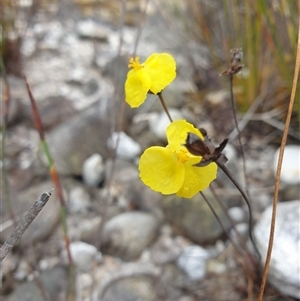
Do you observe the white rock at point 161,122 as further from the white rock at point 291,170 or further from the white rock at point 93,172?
the white rock at point 291,170

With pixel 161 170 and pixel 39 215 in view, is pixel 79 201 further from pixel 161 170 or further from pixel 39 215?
pixel 161 170

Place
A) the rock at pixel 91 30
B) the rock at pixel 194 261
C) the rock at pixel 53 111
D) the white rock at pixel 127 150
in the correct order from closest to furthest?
the rock at pixel 194 261 → the white rock at pixel 127 150 → the rock at pixel 53 111 → the rock at pixel 91 30

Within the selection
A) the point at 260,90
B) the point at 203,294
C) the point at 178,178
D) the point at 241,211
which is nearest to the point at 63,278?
the point at 203,294

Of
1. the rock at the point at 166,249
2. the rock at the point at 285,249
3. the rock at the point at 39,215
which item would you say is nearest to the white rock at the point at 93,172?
the rock at the point at 39,215

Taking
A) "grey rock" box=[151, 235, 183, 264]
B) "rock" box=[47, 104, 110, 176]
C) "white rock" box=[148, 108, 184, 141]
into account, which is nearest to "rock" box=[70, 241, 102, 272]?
"grey rock" box=[151, 235, 183, 264]

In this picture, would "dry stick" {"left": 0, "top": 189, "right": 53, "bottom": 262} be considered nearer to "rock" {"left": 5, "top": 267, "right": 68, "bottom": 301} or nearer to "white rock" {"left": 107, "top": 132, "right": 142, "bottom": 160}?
"rock" {"left": 5, "top": 267, "right": 68, "bottom": 301}

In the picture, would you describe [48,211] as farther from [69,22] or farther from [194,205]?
[69,22]
